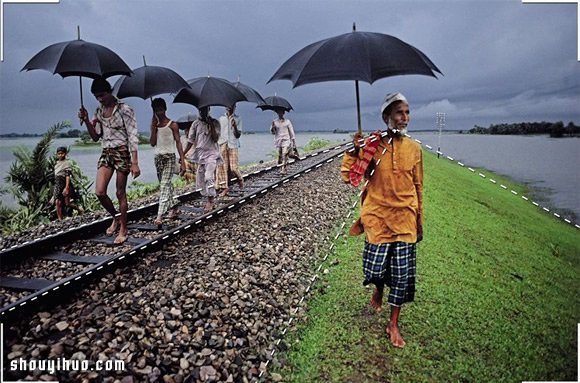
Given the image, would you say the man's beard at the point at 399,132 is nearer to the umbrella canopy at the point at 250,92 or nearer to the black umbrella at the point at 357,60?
the black umbrella at the point at 357,60

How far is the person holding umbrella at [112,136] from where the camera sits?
5.45 metres

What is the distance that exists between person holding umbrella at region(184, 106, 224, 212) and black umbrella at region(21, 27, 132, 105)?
89.5 inches

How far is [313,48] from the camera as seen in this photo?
3.76 meters

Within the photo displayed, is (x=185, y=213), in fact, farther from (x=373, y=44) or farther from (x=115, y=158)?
(x=373, y=44)

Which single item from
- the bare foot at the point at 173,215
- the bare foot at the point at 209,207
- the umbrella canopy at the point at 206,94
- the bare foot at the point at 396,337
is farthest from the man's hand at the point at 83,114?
the bare foot at the point at 396,337

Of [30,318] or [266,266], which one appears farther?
[266,266]

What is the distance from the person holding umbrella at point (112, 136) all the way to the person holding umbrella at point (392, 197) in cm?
338

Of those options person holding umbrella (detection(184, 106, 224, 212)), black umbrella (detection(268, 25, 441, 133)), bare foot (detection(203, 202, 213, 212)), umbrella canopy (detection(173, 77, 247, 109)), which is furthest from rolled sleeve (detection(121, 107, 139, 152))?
black umbrella (detection(268, 25, 441, 133))

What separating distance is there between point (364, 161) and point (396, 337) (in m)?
1.69

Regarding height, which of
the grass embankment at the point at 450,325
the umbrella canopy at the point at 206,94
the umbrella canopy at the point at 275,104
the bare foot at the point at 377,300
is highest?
the umbrella canopy at the point at 275,104

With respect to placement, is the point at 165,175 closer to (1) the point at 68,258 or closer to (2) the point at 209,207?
(2) the point at 209,207

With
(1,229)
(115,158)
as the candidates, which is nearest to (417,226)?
(115,158)

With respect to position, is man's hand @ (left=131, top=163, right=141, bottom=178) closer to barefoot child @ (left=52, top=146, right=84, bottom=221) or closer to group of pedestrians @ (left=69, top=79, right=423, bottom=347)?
group of pedestrians @ (left=69, top=79, right=423, bottom=347)

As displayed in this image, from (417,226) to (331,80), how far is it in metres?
1.60
